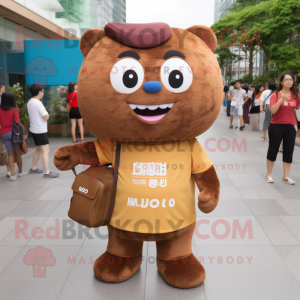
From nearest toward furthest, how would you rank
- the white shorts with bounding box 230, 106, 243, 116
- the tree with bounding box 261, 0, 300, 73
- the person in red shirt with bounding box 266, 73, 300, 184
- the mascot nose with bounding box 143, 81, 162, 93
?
the mascot nose with bounding box 143, 81, 162, 93
the person in red shirt with bounding box 266, 73, 300, 184
the white shorts with bounding box 230, 106, 243, 116
the tree with bounding box 261, 0, 300, 73

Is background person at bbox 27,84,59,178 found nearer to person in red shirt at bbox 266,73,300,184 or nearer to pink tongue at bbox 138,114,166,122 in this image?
person in red shirt at bbox 266,73,300,184

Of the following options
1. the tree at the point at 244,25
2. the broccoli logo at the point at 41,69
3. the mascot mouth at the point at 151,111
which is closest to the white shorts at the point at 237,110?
the broccoli logo at the point at 41,69

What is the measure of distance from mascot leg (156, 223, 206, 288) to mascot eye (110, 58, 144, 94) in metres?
1.24

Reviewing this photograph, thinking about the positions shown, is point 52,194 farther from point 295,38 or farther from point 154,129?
point 295,38

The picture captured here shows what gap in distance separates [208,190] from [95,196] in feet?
3.00

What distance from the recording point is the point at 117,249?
10.0 ft

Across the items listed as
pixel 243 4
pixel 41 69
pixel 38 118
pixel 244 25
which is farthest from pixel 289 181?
pixel 243 4

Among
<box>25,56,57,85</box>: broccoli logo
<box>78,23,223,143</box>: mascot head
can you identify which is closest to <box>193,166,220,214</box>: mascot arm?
<box>78,23,223,143</box>: mascot head

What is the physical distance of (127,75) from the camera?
2471 mm

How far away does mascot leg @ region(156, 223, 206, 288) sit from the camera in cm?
292

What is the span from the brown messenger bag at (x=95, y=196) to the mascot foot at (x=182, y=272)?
2.24ft

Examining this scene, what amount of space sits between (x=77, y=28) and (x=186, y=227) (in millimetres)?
15033

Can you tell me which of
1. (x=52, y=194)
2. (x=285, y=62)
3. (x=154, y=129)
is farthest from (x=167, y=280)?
(x=285, y=62)

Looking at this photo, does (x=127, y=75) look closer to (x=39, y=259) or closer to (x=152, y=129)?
(x=152, y=129)
